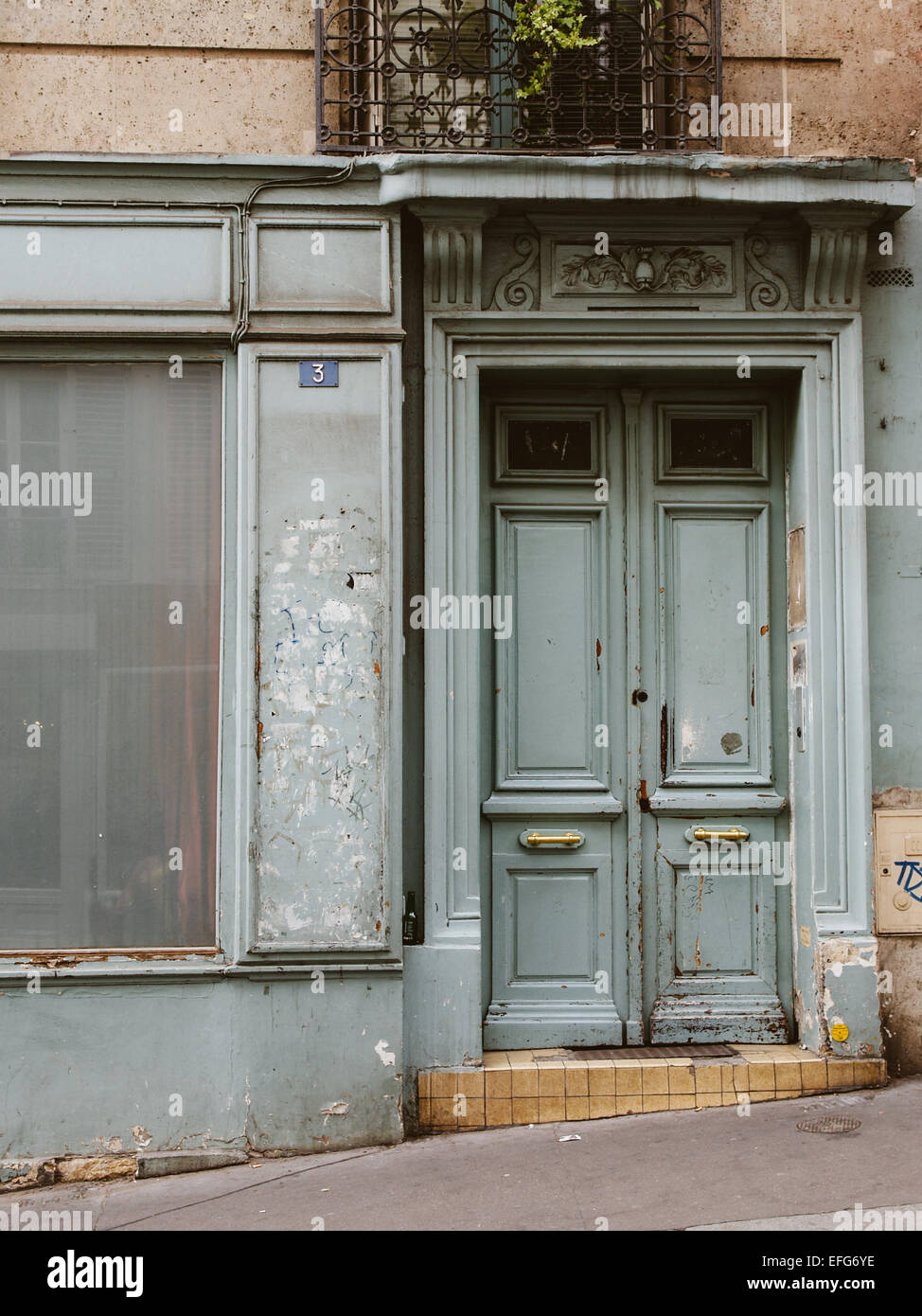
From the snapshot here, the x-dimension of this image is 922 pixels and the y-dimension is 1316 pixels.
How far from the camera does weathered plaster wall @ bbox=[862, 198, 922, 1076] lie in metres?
5.71

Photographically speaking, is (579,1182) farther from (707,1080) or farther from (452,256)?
(452,256)

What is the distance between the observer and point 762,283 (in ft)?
18.7

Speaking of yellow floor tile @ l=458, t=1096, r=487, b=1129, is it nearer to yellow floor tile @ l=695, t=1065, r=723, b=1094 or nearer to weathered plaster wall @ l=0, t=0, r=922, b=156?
yellow floor tile @ l=695, t=1065, r=723, b=1094

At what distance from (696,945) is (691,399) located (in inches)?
110

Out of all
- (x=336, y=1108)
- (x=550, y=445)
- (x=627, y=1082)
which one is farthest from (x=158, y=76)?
(x=627, y=1082)

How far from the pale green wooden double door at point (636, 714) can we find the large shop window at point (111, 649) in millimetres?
1424

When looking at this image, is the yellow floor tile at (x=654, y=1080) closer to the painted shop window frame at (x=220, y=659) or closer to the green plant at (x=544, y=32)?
the painted shop window frame at (x=220, y=659)

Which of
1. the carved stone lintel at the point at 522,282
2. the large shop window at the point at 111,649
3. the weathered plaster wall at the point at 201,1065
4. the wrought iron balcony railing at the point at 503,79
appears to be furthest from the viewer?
the carved stone lintel at the point at 522,282

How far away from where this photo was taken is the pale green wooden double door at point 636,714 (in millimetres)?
5777

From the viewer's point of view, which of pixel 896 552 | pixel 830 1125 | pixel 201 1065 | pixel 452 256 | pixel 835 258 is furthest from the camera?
pixel 896 552

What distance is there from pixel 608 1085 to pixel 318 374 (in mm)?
3574
